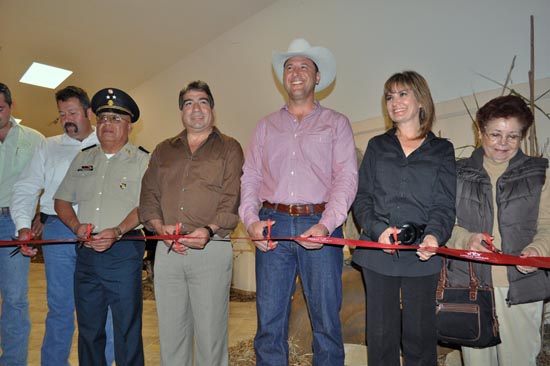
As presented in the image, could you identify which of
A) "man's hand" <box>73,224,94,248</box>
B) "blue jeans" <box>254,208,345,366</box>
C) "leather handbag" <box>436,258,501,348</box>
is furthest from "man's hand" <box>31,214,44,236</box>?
"leather handbag" <box>436,258,501,348</box>

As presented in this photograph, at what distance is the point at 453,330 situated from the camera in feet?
6.27

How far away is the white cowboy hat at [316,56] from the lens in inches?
93.7

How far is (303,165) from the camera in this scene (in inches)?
86.4

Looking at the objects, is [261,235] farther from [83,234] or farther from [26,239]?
[26,239]

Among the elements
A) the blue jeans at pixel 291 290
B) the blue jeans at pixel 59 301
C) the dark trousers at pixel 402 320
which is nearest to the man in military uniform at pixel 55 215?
the blue jeans at pixel 59 301

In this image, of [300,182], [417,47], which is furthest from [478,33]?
[300,182]

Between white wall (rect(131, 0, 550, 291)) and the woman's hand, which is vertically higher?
white wall (rect(131, 0, 550, 291))

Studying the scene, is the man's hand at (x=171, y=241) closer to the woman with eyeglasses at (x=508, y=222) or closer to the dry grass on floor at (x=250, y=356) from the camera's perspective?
the woman with eyeglasses at (x=508, y=222)

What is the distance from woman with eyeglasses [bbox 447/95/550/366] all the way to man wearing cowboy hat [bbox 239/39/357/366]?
58cm

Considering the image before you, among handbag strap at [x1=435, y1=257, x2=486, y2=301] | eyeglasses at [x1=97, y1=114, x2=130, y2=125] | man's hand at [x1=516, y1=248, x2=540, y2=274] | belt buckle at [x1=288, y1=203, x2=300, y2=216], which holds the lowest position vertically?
handbag strap at [x1=435, y1=257, x2=486, y2=301]

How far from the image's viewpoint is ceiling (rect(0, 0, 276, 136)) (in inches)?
236

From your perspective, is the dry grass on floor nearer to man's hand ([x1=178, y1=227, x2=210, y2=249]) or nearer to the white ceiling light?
man's hand ([x1=178, y1=227, x2=210, y2=249])

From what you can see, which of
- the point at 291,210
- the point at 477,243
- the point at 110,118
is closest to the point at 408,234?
the point at 477,243

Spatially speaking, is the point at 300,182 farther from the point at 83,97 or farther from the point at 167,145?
the point at 83,97
